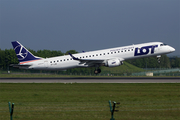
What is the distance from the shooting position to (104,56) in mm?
49219

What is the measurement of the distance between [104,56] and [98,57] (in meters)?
1.26

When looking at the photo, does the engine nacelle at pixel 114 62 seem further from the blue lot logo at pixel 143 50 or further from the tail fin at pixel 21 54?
the tail fin at pixel 21 54

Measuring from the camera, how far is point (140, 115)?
1552 cm

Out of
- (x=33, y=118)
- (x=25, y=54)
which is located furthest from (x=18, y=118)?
(x=25, y=54)

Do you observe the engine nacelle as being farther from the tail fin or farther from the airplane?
the tail fin

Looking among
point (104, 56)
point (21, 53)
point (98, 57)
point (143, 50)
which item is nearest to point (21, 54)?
point (21, 53)

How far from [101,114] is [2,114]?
6084 mm

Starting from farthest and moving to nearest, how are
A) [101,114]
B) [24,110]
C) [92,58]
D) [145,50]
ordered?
[92,58] < [145,50] < [24,110] < [101,114]

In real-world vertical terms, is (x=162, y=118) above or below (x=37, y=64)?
below

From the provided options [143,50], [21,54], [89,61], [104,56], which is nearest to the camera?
[143,50]

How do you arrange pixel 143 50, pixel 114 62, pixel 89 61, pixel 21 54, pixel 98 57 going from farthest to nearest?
pixel 21 54
pixel 98 57
pixel 89 61
pixel 114 62
pixel 143 50

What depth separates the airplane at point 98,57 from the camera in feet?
155

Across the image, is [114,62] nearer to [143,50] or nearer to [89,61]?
[89,61]

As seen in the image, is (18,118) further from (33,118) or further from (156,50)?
(156,50)
